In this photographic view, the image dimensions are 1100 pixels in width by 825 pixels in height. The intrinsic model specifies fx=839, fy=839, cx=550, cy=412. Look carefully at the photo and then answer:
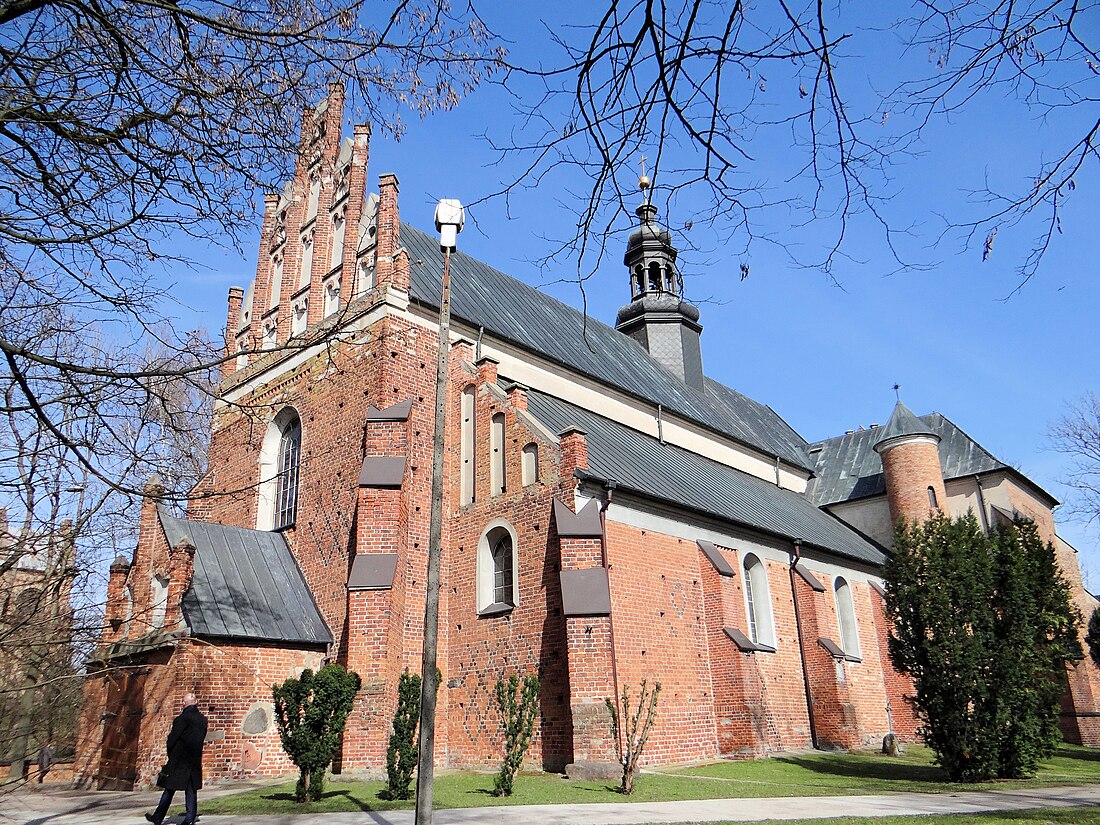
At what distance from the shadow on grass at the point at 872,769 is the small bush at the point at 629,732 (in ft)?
10.9

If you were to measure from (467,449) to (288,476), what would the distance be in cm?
452

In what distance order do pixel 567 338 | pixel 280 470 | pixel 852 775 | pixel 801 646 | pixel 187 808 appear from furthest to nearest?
1. pixel 567 338
2. pixel 801 646
3. pixel 280 470
4. pixel 852 775
5. pixel 187 808

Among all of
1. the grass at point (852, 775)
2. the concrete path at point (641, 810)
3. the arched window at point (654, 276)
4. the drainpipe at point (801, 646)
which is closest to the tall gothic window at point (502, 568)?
the grass at point (852, 775)

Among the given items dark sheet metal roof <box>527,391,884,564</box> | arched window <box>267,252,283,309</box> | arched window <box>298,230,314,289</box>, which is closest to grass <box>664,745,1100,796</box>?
dark sheet metal roof <box>527,391,884,564</box>

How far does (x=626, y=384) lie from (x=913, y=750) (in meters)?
11.4

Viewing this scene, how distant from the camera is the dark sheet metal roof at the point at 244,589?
46.9 ft

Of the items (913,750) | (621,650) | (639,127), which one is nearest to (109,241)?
(639,127)

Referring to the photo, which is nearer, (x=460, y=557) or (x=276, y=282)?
(x=460, y=557)

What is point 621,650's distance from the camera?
48.9ft

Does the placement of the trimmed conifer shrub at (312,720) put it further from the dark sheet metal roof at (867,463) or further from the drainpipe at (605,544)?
the dark sheet metal roof at (867,463)

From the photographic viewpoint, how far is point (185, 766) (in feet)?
30.3

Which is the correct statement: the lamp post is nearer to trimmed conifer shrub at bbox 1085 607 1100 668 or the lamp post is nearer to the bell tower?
the bell tower

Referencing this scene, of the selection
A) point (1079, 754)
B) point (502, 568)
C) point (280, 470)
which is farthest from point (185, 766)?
point (1079, 754)

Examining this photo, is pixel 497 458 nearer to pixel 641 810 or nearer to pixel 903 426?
pixel 641 810
